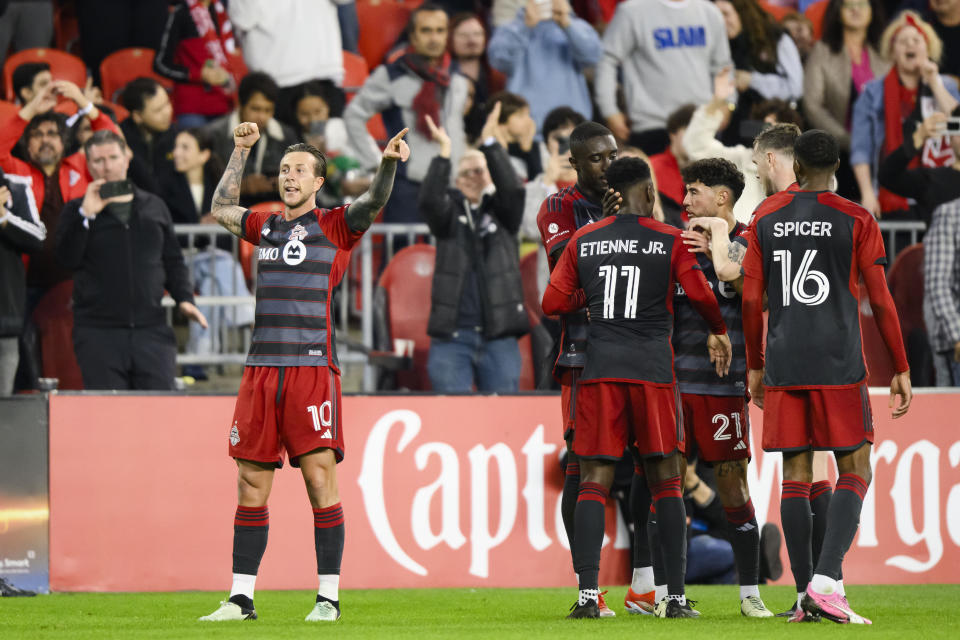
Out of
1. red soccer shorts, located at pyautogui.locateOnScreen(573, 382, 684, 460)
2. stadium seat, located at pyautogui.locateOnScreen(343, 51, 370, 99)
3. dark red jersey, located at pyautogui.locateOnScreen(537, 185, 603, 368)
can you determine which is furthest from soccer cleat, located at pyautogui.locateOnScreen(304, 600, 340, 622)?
stadium seat, located at pyautogui.locateOnScreen(343, 51, 370, 99)

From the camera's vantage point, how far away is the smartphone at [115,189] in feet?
33.3

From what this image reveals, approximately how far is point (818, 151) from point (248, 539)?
10.3 feet

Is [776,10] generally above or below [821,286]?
above

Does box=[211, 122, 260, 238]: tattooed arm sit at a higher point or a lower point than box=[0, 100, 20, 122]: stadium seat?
lower

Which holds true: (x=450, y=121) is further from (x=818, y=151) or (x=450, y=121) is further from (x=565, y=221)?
(x=818, y=151)

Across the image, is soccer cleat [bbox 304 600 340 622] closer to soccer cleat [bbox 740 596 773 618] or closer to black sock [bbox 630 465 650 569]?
black sock [bbox 630 465 650 569]

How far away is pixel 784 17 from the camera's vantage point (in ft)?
49.7

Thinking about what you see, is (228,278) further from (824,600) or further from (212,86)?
(824,600)

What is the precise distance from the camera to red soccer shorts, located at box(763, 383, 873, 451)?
6.62 metres

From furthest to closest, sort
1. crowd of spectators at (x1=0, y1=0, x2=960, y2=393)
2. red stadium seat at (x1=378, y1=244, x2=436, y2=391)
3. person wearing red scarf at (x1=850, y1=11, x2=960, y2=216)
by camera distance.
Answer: person wearing red scarf at (x1=850, y1=11, x2=960, y2=216) < red stadium seat at (x1=378, y1=244, x2=436, y2=391) < crowd of spectators at (x1=0, y1=0, x2=960, y2=393)

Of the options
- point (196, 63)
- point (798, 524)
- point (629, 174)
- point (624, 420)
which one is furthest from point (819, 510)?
point (196, 63)

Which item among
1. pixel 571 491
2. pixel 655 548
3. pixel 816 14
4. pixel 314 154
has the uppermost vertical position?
pixel 816 14

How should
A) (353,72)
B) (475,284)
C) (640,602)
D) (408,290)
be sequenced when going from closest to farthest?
(640,602) → (475,284) → (408,290) → (353,72)

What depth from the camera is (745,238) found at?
287 inches
